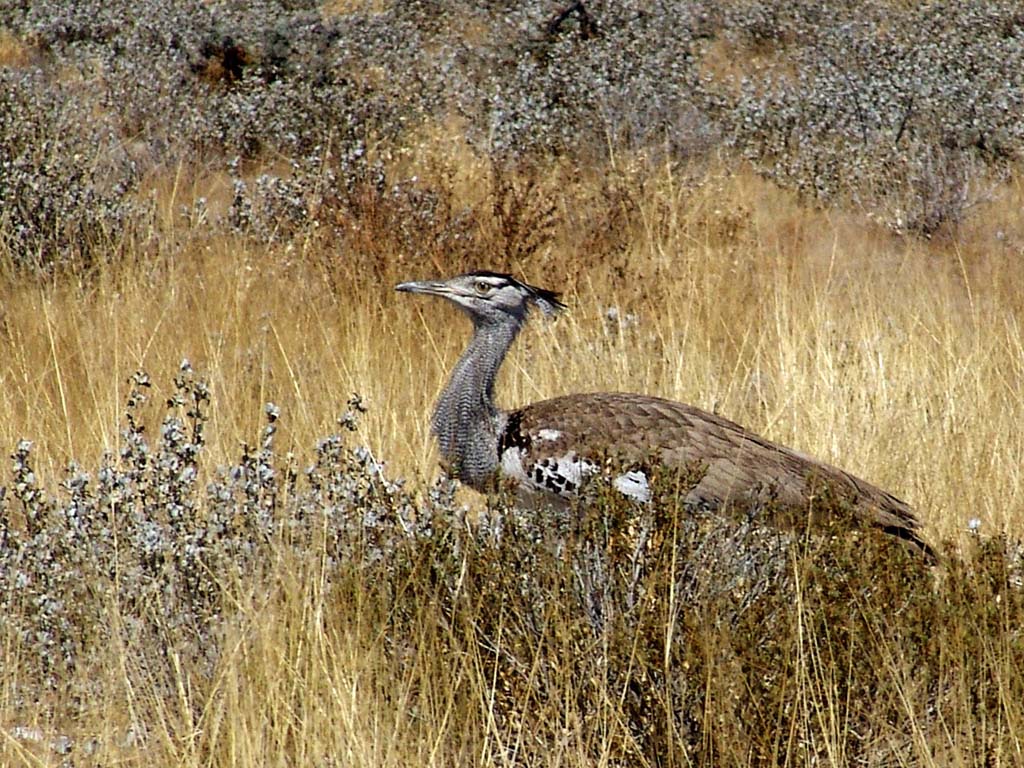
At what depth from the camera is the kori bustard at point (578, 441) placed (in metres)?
3.77

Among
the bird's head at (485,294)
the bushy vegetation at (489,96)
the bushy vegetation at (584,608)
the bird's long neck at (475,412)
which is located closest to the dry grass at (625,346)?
the bird's long neck at (475,412)

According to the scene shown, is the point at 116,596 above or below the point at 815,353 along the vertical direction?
above

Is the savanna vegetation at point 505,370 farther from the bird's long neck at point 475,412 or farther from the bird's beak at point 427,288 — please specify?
the bird's beak at point 427,288


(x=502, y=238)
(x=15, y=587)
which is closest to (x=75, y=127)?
(x=502, y=238)

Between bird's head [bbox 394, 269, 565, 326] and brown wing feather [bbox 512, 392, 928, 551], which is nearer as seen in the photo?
brown wing feather [bbox 512, 392, 928, 551]

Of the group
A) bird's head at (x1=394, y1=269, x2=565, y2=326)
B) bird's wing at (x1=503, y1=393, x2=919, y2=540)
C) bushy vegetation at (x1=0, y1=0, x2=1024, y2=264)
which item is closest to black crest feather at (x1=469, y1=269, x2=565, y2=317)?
bird's head at (x1=394, y1=269, x2=565, y2=326)

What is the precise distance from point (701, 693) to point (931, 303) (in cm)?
392

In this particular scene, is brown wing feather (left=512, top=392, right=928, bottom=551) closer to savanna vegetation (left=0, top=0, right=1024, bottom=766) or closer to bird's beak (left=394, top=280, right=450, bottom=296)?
savanna vegetation (left=0, top=0, right=1024, bottom=766)

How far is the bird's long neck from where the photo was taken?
4043mm

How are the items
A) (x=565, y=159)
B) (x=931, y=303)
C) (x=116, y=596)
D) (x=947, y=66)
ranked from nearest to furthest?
(x=116, y=596) < (x=931, y=303) < (x=565, y=159) < (x=947, y=66)

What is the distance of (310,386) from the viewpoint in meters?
5.14

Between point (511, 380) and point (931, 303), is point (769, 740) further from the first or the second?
point (931, 303)

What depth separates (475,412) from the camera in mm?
4121

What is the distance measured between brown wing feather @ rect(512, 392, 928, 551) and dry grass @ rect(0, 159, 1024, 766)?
1.40 feet
